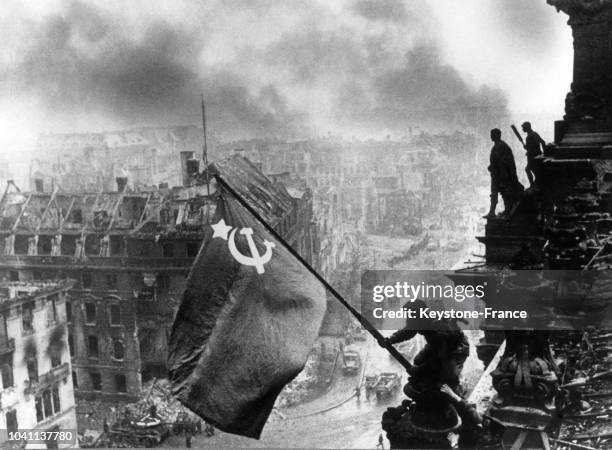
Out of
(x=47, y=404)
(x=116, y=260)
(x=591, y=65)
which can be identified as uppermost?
(x=591, y=65)

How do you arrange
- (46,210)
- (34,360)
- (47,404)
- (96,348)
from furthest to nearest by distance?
(46,210), (96,348), (47,404), (34,360)

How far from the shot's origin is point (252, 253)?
5457 millimetres

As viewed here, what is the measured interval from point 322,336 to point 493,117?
14485 millimetres

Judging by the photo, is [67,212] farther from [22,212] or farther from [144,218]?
[144,218]

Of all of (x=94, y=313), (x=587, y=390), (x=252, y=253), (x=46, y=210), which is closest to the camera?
(x=252, y=253)

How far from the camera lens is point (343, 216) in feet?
115

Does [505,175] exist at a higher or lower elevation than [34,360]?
higher

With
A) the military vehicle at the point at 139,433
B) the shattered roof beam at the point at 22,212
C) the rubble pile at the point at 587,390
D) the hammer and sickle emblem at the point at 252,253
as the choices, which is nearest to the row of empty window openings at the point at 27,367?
the military vehicle at the point at 139,433

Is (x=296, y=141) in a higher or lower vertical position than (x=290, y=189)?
higher

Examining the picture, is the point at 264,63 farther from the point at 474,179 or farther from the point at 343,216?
Answer: the point at 343,216

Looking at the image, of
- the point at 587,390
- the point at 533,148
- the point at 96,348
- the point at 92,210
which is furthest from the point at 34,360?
the point at 587,390

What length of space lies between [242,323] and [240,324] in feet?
0.06

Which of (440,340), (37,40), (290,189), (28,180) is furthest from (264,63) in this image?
(440,340)

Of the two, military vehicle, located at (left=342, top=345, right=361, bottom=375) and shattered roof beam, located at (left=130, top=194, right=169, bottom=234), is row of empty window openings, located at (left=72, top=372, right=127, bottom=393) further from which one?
military vehicle, located at (left=342, top=345, right=361, bottom=375)
